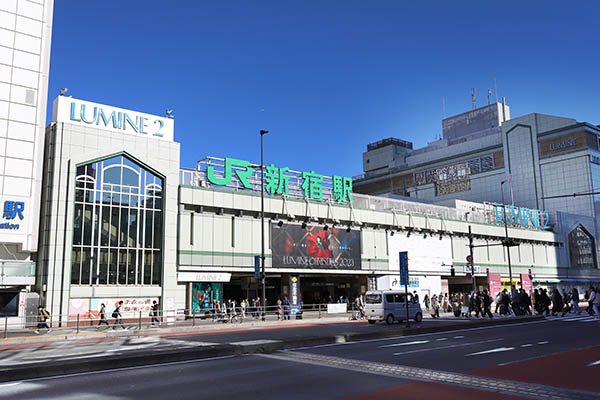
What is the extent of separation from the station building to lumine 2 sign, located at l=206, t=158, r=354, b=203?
0.12 metres

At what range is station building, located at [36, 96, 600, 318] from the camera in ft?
118

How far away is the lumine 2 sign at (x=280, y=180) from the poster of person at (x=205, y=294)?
8.74 m

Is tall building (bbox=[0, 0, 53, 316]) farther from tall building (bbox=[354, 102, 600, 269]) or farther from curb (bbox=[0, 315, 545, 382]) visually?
tall building (bbox=[354, 102, 600, 269])

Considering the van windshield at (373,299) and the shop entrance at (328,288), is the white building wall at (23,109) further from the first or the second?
the shop entrance at (328,288)

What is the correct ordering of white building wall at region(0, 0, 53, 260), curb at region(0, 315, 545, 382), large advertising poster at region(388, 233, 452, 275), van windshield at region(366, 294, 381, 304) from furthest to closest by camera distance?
large advertising poster at region(388, 233, 452, 275)
white building wall at region(0, 0, 53, 260)
van windshield at region(366, 294, 381, 304)
curb at region(0, 315, 545, 382)

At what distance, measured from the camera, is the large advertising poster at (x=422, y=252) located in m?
56.5

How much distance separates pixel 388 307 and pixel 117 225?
20.7 meters

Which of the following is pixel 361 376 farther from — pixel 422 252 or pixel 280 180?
pixel 422 252

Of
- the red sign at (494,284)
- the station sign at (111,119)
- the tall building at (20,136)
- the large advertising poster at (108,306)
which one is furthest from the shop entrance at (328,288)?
the tall building at (20,136)

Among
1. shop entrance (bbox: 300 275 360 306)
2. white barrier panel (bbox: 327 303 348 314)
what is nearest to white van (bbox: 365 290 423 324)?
white barrier panel (bbox: 327 303 348 314)

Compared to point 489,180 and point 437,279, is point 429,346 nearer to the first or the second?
point 437,279

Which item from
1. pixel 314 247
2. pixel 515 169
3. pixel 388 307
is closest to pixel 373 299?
pixel 388 307

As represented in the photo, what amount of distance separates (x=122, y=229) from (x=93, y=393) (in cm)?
2964

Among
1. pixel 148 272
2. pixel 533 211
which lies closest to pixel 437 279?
pixel 533 211
